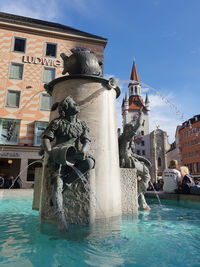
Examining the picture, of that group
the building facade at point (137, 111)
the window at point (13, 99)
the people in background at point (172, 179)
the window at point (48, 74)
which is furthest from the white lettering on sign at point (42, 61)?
the building facade at point (137, 111)

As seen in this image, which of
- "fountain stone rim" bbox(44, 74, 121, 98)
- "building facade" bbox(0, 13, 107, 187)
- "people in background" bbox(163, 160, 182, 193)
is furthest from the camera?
"building facade" bbox(0, 13, 107, 187)

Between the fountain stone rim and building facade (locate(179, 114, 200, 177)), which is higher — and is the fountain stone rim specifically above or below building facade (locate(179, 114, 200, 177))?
below

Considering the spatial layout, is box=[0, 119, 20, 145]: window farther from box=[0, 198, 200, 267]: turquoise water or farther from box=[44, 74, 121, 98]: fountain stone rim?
box=[0, 198, 200, 267]: turquoise water

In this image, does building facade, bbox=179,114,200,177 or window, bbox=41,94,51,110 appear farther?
building facade, bbox=179,114,200,177

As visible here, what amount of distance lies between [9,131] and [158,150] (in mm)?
59777

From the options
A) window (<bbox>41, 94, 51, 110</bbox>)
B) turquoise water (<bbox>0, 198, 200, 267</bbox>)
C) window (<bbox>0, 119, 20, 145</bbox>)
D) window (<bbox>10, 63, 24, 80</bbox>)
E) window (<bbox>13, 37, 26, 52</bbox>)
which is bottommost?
turquoise water (<bbox>0, 198, 200, 267</bbox>)

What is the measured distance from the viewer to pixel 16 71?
21.0 m

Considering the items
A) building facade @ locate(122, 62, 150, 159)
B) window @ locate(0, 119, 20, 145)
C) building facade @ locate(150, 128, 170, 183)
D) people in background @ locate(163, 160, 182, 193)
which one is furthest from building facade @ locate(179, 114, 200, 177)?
people in background @ locate(163, 160, 182, 193)

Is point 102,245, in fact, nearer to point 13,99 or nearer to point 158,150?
point 13,99

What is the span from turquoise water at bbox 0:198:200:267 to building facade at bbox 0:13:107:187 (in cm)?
1696

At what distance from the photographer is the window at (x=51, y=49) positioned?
72.8 ft

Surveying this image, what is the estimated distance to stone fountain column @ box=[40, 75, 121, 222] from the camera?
12.0 feet

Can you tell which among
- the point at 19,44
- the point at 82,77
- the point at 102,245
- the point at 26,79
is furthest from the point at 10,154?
the point at 102,245

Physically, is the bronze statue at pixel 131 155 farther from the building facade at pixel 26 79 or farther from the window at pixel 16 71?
the window at pixel 16 71
